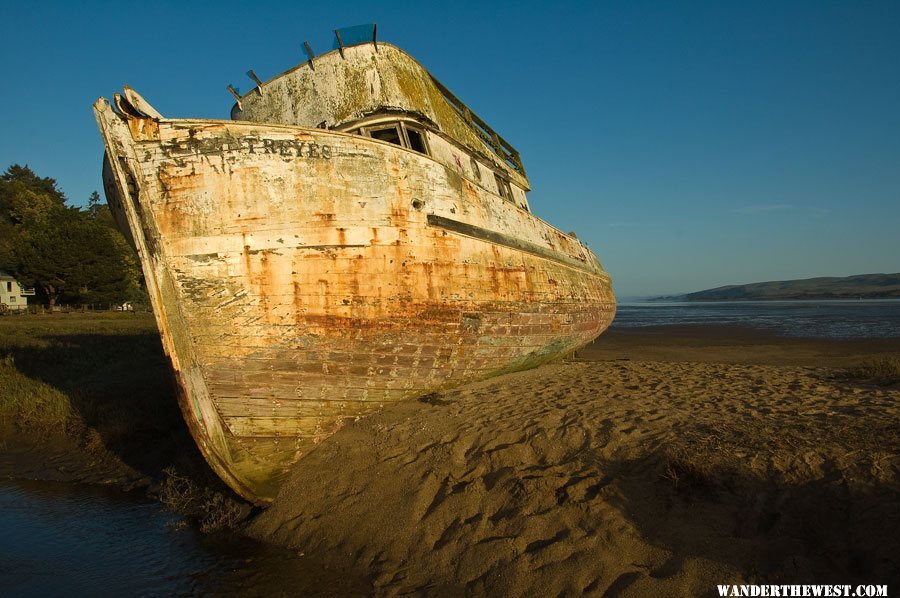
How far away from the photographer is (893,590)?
2.36m

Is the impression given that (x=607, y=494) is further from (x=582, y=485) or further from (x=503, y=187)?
(x=503, y=187)

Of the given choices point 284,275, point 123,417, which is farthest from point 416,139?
point 123,417

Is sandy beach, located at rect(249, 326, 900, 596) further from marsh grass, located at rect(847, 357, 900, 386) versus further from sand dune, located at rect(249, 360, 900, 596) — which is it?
marsh grass, located at rect(847, 357, 900, 386)

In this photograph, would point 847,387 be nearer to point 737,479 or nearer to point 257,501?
point 737,479

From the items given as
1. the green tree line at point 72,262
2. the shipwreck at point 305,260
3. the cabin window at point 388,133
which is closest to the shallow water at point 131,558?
the shipwreck at point 305,260

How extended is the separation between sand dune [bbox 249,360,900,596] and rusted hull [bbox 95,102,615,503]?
1.73 feet

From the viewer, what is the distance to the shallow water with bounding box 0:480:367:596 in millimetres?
3461

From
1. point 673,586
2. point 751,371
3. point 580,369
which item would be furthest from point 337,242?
point 751,371

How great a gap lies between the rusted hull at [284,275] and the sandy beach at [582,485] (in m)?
0.52

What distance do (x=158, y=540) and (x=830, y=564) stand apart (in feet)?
17.2

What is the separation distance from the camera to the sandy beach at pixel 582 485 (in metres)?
2.81

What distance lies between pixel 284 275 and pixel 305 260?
26 cm

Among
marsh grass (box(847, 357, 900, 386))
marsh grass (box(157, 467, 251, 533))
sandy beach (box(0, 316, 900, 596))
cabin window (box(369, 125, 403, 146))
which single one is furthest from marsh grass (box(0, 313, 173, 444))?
marsh grass (box(847, 357, 900, 386))

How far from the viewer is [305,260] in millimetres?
4609
